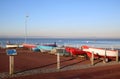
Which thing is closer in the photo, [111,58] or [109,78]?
[109,78]

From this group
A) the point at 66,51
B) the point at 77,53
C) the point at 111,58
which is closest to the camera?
the point at 111,58

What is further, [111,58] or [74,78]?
[111,58]

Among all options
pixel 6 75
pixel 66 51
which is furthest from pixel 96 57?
pixel 6 75

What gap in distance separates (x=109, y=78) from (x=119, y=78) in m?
0.64

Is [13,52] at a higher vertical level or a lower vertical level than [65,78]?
higher

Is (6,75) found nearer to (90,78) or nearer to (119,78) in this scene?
(90,78)

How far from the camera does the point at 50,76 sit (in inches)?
554

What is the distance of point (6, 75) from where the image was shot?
1441 centimetres

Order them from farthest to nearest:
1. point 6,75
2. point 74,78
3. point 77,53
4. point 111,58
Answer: point 77,53 < point 111,58 < point 6,75 < point 74,78

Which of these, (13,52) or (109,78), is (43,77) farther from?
(109,78)

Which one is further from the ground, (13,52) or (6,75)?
(13,52)

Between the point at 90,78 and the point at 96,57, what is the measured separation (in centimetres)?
1267

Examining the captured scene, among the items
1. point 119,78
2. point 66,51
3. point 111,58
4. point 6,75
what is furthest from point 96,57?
point 6,75

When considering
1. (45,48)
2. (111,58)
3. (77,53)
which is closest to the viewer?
(111,58)
